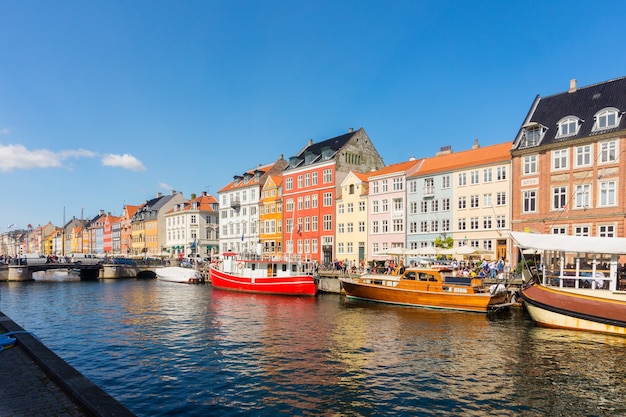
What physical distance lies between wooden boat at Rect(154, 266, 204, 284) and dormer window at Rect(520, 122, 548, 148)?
4585 centimetres

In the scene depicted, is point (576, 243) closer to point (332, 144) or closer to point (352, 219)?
point (352, 219)

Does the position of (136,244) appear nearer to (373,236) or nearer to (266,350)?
(373,236)

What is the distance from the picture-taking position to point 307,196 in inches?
2672

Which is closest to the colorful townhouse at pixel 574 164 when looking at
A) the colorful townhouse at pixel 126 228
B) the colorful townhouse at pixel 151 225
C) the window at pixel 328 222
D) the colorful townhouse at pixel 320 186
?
the colorful townhouse at pixel 320 186

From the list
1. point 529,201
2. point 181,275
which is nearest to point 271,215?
point 181,275

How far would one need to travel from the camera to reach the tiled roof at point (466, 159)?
4728cm

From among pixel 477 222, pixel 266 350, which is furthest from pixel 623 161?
pixel 266 350

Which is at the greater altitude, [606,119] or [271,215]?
[606,119]

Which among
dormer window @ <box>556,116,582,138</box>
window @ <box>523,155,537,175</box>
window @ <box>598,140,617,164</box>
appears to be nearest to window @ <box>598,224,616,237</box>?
window @ <box>598,140,617,164</box>

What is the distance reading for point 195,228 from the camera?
96.8 meters

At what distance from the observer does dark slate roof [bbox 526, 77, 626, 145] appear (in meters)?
40.5

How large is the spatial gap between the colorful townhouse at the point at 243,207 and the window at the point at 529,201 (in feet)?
141

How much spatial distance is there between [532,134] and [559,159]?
399cm

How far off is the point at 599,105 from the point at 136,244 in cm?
10460
